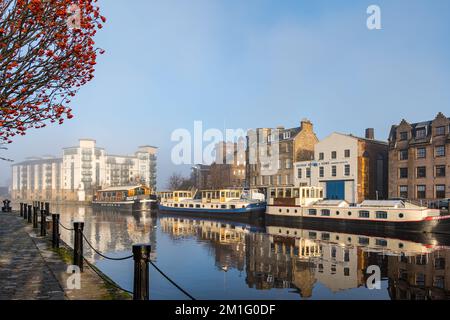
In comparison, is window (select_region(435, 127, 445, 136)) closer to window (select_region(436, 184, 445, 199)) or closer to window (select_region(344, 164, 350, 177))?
window (select_region(436, 184, 445, 199))

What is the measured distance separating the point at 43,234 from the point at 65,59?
1263 centimetres

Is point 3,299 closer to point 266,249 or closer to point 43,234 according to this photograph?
point 43,234

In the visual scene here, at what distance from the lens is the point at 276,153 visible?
206ft

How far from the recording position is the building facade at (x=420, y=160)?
4253 centimetres


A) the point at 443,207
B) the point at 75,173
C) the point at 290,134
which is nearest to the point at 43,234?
the point at 443,207

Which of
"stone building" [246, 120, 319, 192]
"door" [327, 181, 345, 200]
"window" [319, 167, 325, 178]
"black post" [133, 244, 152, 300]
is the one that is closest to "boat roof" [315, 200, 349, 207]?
"door" [327, 181, 345, 200]

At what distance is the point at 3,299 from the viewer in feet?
26.3

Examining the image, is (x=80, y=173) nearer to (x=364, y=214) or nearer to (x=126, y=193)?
(x=126, y=193)

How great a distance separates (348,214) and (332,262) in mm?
19629

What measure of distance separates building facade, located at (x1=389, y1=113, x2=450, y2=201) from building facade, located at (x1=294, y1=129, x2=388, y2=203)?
3.20m

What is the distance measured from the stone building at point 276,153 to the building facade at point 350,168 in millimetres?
5392

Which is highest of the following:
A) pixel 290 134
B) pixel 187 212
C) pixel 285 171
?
pixel 290 134

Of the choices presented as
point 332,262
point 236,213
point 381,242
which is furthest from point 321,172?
point 332,262

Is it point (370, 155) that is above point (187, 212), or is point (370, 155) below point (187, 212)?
above
